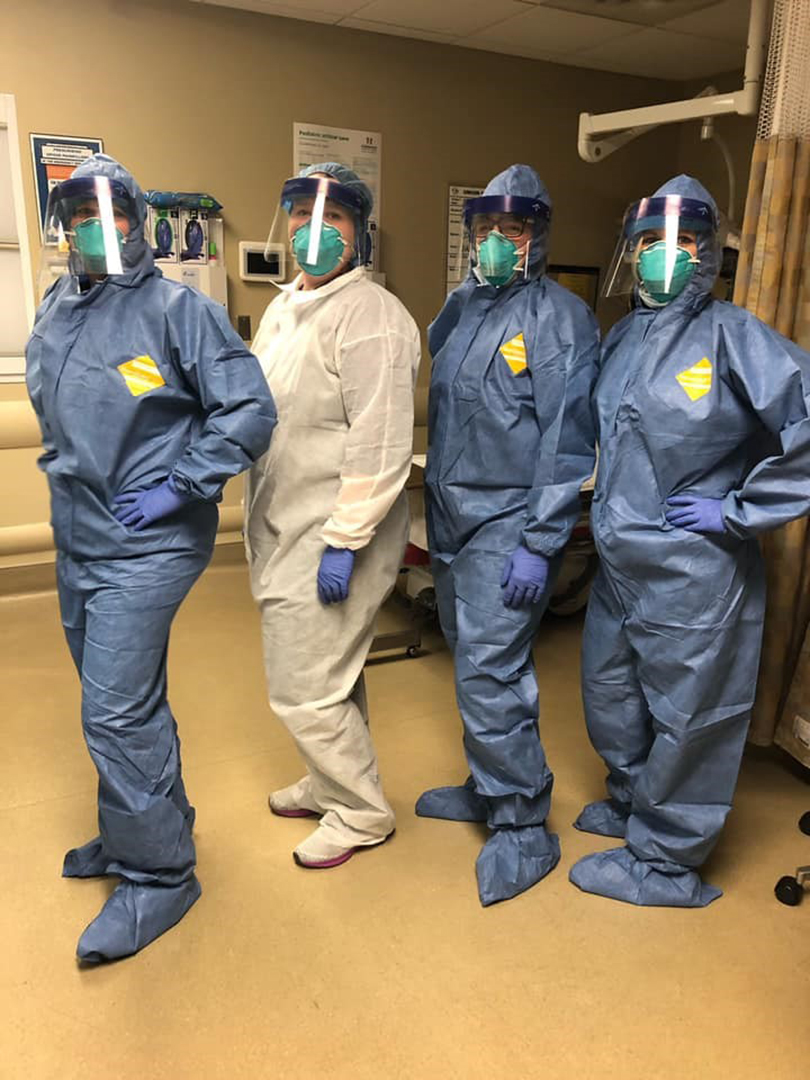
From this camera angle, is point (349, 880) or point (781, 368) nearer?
point (781, 368)

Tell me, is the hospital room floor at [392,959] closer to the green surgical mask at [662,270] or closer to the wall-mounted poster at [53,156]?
the green surgical mask at [662,270]

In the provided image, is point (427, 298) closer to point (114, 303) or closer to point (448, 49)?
point (448, 49)

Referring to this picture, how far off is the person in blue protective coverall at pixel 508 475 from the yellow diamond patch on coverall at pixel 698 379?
24 centimetres

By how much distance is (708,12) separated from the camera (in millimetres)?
3443

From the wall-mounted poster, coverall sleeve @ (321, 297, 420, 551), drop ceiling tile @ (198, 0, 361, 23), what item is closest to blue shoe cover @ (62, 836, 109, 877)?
coverall sleeve @ (321, 297, 420, 551)

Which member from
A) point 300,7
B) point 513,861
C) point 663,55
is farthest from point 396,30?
point 513,861

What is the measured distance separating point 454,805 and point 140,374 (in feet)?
4.48

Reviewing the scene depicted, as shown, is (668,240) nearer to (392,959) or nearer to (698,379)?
(698,379)

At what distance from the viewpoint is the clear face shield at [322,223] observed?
1.83 meters

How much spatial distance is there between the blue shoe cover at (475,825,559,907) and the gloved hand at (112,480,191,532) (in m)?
1.10

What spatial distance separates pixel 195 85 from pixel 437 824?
3163 mm

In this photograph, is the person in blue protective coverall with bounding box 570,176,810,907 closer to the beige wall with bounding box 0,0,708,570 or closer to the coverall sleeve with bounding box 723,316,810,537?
the coverall sleeve with bounding box 723,316,810,537

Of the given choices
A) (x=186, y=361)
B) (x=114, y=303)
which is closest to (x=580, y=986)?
(x=186, y=361)

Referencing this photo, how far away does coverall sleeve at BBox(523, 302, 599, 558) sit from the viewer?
6.11 feet
